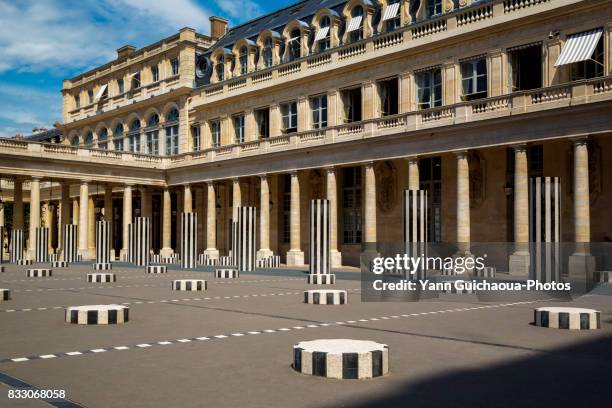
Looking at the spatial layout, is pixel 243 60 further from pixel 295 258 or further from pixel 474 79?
pixel 474 79

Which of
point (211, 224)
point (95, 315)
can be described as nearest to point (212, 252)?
point (211, 224)

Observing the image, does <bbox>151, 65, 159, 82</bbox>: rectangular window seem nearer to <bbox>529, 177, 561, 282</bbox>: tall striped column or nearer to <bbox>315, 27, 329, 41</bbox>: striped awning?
<bbox>315, 27, 329, 41</bbox>: striped awning

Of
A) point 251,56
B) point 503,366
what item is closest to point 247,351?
point 503,366

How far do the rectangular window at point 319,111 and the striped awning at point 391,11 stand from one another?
6.01 meters

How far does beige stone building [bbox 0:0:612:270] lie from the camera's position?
95.4ft

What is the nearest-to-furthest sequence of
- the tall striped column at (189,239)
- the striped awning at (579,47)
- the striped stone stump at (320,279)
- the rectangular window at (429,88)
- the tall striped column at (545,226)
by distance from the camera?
the tall striped column at (545,226), the striped stone stump at (320,279), the striped awning at (579,47), the rectangular window at (429,88), the tall striped column at (189,239)

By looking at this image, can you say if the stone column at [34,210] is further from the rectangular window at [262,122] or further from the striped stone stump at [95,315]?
the striped stone stump at [95,315]

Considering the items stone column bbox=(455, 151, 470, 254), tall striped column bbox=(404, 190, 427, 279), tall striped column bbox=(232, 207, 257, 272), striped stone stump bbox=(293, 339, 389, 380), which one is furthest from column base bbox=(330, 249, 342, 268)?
striped stone stump bbox=(293, 339, 389, 380)

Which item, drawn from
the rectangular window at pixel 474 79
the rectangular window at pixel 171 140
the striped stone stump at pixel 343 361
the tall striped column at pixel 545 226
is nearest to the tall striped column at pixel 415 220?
the tall striped column at pixel 545 226

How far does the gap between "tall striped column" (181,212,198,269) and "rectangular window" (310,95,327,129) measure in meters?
10.0

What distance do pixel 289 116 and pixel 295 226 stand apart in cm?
729

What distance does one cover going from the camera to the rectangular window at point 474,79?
32469mm

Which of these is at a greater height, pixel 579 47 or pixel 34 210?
pixel 579 47

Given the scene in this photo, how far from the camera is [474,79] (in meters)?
32.8
